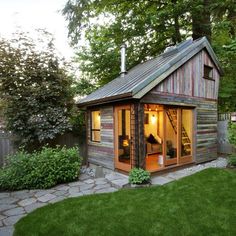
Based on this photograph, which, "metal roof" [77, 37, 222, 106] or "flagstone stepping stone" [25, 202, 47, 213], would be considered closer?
"flagstone stepping stone" [25, 202, 47, 213]

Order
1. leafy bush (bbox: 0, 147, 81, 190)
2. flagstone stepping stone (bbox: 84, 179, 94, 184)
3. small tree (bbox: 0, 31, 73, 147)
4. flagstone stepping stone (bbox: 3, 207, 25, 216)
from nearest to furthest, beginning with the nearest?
flagstone stepping stone (bbox: 3, 207, 25, 216) < leafy bush (bbox: 0, 147, 81, 190) < flagstone stepping stone (bbox: 84, 179, 94, 184) < small tree (bbox: 0, 31, 73, 147)

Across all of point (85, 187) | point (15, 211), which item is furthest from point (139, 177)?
point (15, 211)

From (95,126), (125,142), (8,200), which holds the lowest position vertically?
(8,200)

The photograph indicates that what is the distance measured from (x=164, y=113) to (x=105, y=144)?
2.38 meters

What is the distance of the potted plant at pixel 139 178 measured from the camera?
20.5 ft

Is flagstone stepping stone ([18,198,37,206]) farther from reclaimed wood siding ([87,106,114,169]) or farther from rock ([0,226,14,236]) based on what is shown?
reclaimed wood siding ([87,106,114,169])

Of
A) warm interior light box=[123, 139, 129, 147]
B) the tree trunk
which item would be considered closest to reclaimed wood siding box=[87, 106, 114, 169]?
warm interior light box=[123, 139, 129, 147]

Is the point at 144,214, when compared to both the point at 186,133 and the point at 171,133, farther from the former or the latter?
the point at 186,133

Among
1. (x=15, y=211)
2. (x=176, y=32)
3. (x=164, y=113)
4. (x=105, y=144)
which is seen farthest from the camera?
(x=176, y=32)

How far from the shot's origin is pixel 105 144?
26.9 feet

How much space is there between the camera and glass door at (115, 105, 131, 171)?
7215 millimetres

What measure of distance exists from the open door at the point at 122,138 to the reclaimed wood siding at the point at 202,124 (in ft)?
5.07

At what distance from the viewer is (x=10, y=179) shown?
6.64 metres

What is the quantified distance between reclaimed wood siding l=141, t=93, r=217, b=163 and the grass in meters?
2.67
